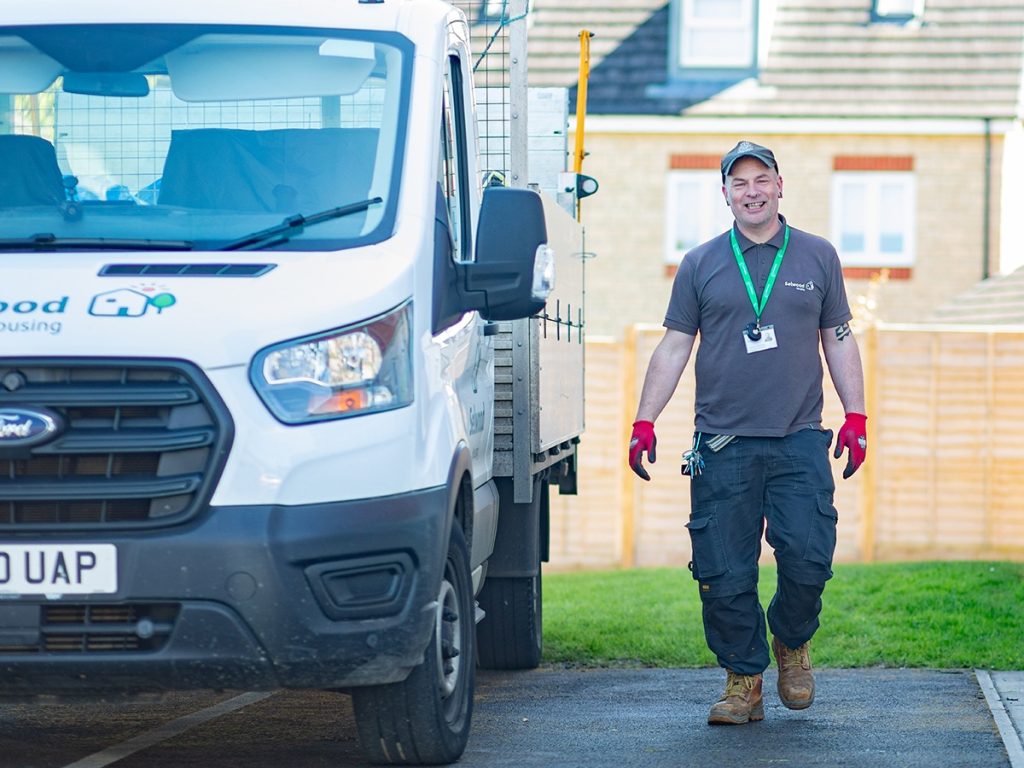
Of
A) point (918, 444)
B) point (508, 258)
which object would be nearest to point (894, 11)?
point (918, 444)

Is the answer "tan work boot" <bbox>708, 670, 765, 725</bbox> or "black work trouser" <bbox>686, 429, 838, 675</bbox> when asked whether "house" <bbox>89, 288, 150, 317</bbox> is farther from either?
"tan work boot" <bbox>708, 670, 765, 725</bbox>

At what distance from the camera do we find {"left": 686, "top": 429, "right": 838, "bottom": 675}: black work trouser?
22.1 ft

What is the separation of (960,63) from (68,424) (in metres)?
20.4

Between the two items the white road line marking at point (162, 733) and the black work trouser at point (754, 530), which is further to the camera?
the black work trouser at point (754, 530)

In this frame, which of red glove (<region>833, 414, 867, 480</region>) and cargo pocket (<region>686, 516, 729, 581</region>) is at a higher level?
red glove (<region>833, 414, 867, 480</region>)

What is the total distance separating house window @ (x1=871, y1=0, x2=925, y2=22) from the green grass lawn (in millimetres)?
12758

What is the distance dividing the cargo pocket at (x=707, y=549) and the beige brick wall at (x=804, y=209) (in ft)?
55.9

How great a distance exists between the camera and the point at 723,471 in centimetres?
680

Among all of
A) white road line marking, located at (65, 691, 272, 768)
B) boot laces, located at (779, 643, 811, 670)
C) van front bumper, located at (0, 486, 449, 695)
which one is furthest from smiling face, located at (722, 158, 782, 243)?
white road line marking, located at (65, 691, 272, 768)

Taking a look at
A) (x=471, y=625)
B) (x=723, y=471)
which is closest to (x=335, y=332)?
(x=471, y=625)

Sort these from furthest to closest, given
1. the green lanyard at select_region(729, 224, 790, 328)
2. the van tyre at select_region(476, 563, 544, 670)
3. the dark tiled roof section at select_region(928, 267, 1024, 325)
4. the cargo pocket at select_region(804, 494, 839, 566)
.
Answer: the dark tiled roof section at select_region(928, 267, 1024, 325)
the van tyre at select_region(476, 563, 544, 670)
the green lanyard at select_region(729, 224, 790, 328)
the cargo pocket at select_region(804, 494, 839, 566)

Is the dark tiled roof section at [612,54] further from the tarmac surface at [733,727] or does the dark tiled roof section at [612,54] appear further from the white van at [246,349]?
the white van at [246,349]

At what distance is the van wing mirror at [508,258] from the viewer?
5.59 metres

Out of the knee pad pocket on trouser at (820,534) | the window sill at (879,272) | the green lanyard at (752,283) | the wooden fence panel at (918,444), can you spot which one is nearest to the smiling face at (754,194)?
the green lanyard at (752,283)
